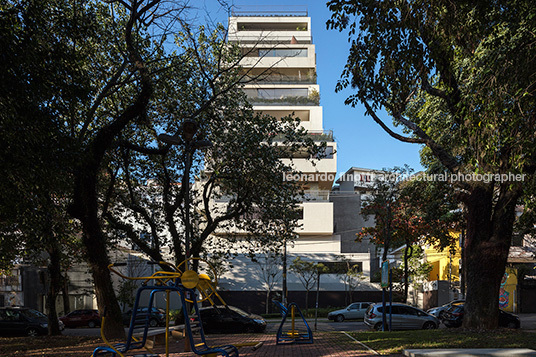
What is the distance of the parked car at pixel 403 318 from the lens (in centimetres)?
2475

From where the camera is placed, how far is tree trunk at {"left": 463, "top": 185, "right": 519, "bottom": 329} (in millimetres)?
15273

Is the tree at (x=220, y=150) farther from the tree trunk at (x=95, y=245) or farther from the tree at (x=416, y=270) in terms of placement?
the tree at (x=416, y=270)

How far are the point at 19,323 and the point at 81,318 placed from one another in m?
8.03

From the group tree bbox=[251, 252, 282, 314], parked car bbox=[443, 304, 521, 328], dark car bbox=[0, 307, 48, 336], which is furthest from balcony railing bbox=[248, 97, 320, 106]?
dark car bbox=[0, 307, 48, 336]

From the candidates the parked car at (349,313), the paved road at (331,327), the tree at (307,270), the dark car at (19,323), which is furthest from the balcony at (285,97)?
the dark car at (19,323)

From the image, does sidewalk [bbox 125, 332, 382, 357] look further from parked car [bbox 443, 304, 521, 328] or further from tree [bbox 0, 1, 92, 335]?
parked car [bbox 443, 304, 521, 328]

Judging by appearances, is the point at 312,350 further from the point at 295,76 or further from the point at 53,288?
the point at 295,76

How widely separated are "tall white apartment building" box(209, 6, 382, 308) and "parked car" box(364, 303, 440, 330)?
12.6 meters

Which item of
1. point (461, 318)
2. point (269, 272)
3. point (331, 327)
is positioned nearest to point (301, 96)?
point (269, 272)

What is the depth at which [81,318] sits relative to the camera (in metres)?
34.4

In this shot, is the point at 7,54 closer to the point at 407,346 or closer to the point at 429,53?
the point at 429,53

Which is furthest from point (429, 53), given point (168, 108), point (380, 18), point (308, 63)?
point (308, 63)

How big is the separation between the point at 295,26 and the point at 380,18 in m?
53.3

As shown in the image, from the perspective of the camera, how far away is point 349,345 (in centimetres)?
1400
